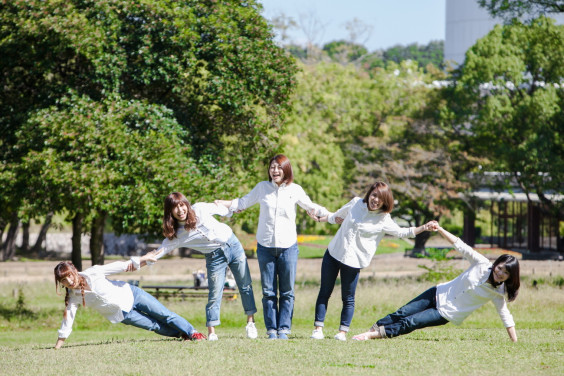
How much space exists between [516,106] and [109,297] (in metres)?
24.4

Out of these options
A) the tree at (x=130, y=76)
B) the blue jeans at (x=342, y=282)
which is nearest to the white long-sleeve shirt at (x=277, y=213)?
the blue jeans at (x=342, y=282)

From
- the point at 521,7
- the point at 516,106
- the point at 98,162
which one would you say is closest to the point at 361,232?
the point at 98,162

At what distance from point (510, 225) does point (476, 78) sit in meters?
14.2

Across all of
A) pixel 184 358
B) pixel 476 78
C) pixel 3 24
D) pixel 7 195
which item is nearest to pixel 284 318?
pixel 184 358

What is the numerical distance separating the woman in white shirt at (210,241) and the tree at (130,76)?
7.86 meters

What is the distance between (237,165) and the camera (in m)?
19.3

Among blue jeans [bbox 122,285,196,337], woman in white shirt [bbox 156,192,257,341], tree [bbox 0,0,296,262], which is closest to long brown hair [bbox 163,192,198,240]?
woman in white shirt [bbox 156,192,257,341]

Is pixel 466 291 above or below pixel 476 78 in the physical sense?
below

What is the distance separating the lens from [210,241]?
8.20 metres

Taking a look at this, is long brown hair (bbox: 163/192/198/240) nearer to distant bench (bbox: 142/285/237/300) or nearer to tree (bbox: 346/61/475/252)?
distant bench (bbox: 142/285/237/300)

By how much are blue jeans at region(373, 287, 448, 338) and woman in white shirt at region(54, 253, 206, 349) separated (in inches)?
93.8

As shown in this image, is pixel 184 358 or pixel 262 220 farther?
pixel 262 220

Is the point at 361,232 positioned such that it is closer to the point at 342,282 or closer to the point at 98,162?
the point at 342,282

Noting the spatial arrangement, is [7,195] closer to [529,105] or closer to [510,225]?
[529,105]
